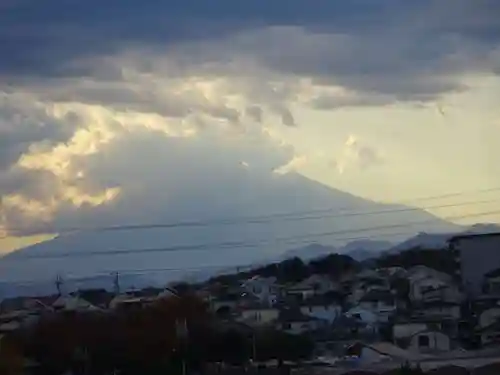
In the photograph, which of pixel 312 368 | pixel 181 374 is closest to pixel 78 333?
pixel 181 374

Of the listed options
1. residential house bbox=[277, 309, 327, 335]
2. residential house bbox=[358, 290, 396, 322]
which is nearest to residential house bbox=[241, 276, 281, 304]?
residential house bbox=[358, 290, 396, 322]

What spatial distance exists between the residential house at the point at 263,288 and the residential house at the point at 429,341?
54.4 ft

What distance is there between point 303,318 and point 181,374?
19210 millimetres

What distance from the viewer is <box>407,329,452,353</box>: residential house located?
4812 cm

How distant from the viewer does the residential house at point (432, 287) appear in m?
60.8

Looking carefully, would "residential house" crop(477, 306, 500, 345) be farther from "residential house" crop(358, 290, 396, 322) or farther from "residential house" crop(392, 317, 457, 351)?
"residential house" crop(358, 290, 396, 322)

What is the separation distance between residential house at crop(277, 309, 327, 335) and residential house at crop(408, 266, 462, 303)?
7.53 metres

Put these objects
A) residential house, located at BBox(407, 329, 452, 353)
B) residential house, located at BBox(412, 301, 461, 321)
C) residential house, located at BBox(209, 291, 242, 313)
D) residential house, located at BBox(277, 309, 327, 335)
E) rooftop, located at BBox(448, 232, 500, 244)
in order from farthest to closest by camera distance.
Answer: rooftop, located at BBox(448, 232, 500, 244)
residential house, located at BBox(209, 291, 242, 313)
residential house, located at BBox(412, 301, 461, 321)
residential house, located at BBox(277, 309, 327, 335)
residential house, located at BBox(407, 329, 452, 353)

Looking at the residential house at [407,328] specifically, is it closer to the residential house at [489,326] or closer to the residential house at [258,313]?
the residential house at [489,326]

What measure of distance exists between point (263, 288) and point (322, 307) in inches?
369

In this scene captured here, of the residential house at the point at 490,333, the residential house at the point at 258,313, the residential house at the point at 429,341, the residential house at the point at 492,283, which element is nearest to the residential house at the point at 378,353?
the residential house at the point at 429,341

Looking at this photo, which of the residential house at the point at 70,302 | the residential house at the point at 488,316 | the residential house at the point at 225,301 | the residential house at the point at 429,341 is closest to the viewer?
the residential house at the point at 429,341

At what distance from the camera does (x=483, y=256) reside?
6188 centimetres

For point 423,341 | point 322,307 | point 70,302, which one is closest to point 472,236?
point 322,307
